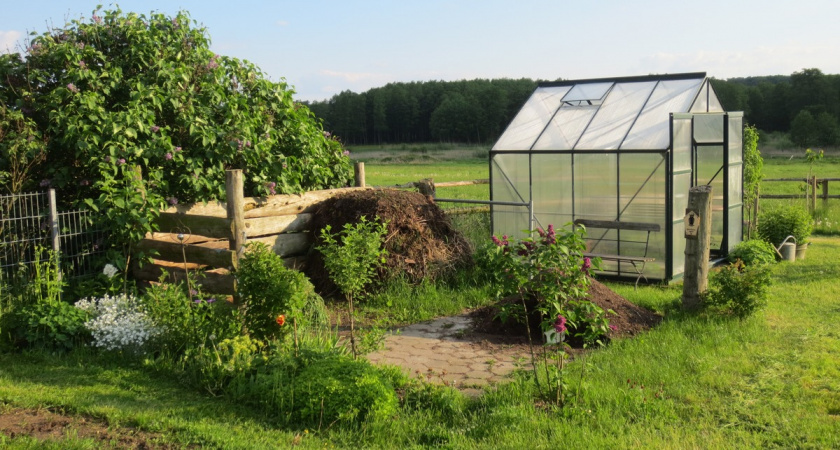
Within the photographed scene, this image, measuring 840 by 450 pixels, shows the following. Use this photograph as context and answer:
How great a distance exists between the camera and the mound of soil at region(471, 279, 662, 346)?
25.6 feet

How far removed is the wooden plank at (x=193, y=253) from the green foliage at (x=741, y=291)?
5.60 m

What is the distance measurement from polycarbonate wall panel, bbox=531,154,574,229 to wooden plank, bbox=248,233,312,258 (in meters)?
4.35

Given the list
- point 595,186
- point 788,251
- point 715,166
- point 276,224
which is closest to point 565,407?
point 276,224

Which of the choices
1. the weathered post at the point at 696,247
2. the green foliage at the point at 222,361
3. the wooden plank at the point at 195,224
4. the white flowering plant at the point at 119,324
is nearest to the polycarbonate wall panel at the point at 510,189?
the weathered post at the point at 696,247

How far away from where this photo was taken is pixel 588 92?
13.0 meters

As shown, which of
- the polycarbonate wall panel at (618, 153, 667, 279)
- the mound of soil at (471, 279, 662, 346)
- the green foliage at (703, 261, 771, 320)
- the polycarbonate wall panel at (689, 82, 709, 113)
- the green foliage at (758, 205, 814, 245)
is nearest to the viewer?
the mound of soil at (471, 279, 662, 346)

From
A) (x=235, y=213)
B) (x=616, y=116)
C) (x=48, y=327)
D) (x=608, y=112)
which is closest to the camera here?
(x=48, y=327)

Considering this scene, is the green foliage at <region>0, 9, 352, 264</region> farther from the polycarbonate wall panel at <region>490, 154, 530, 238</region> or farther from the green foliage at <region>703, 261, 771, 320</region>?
the green foliage at <region>703, 261, 771, 320</region>

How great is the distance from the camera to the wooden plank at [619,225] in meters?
10.8

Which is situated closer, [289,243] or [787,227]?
[289,243]

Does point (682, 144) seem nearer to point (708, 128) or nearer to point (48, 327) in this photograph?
point (708, 128)

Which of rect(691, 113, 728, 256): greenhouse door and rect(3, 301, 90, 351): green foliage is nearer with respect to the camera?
rect(3, 301, 90, 351): green foliage

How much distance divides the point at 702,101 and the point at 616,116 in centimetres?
162

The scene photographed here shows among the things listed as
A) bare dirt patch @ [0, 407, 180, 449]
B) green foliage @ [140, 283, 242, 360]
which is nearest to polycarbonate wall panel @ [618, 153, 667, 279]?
green foliage @ [140, 283, 242, 360]
